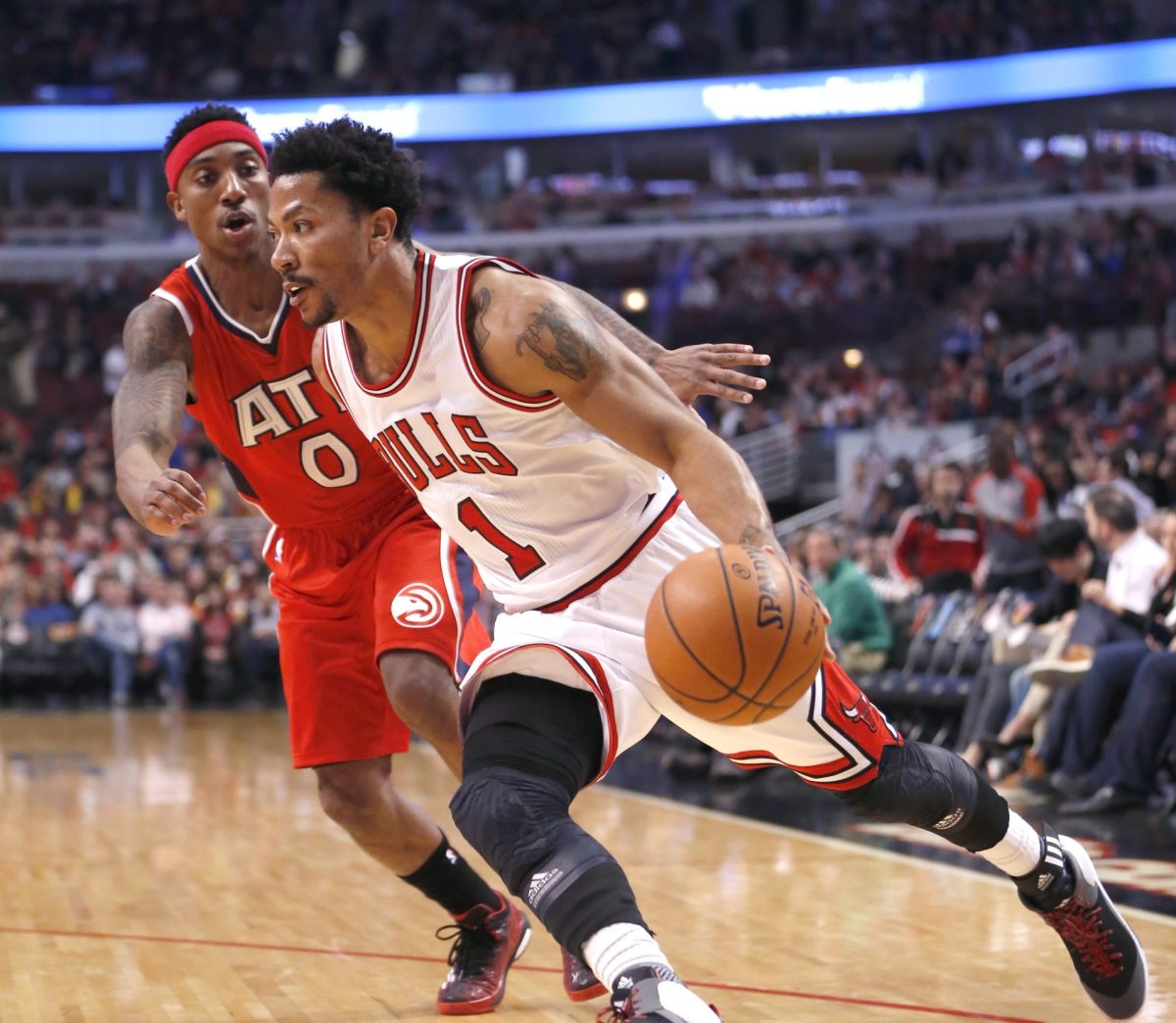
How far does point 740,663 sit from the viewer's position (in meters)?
2.81

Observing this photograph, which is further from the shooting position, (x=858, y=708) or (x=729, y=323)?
(x=729, y=323)

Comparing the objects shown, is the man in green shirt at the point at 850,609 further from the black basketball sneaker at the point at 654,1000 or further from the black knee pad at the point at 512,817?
the black basketball sneaker at the point at 654,1000

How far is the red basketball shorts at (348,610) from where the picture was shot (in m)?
4.35

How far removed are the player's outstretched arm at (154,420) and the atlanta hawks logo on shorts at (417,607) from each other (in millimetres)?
731

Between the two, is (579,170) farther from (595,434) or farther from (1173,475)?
(595,434)

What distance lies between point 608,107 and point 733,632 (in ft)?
92.5

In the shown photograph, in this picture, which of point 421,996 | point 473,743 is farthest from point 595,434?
point 421,996

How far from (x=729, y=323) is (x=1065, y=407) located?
23.8 feet

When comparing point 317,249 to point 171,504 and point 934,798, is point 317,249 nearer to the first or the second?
point 171,504

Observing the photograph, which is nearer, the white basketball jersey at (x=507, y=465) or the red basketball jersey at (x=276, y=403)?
the white basketball jersey at (x=507, y=465)

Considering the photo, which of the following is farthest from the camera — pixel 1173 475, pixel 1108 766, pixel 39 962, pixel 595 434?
pixel 1173 475

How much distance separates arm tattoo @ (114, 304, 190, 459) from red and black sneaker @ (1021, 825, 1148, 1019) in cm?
238

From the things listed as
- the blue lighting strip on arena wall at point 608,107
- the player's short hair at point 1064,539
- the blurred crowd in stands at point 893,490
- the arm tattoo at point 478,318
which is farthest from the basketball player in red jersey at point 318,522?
the blue lighting strip on arena wall at point 608,107

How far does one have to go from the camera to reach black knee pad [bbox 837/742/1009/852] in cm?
352
